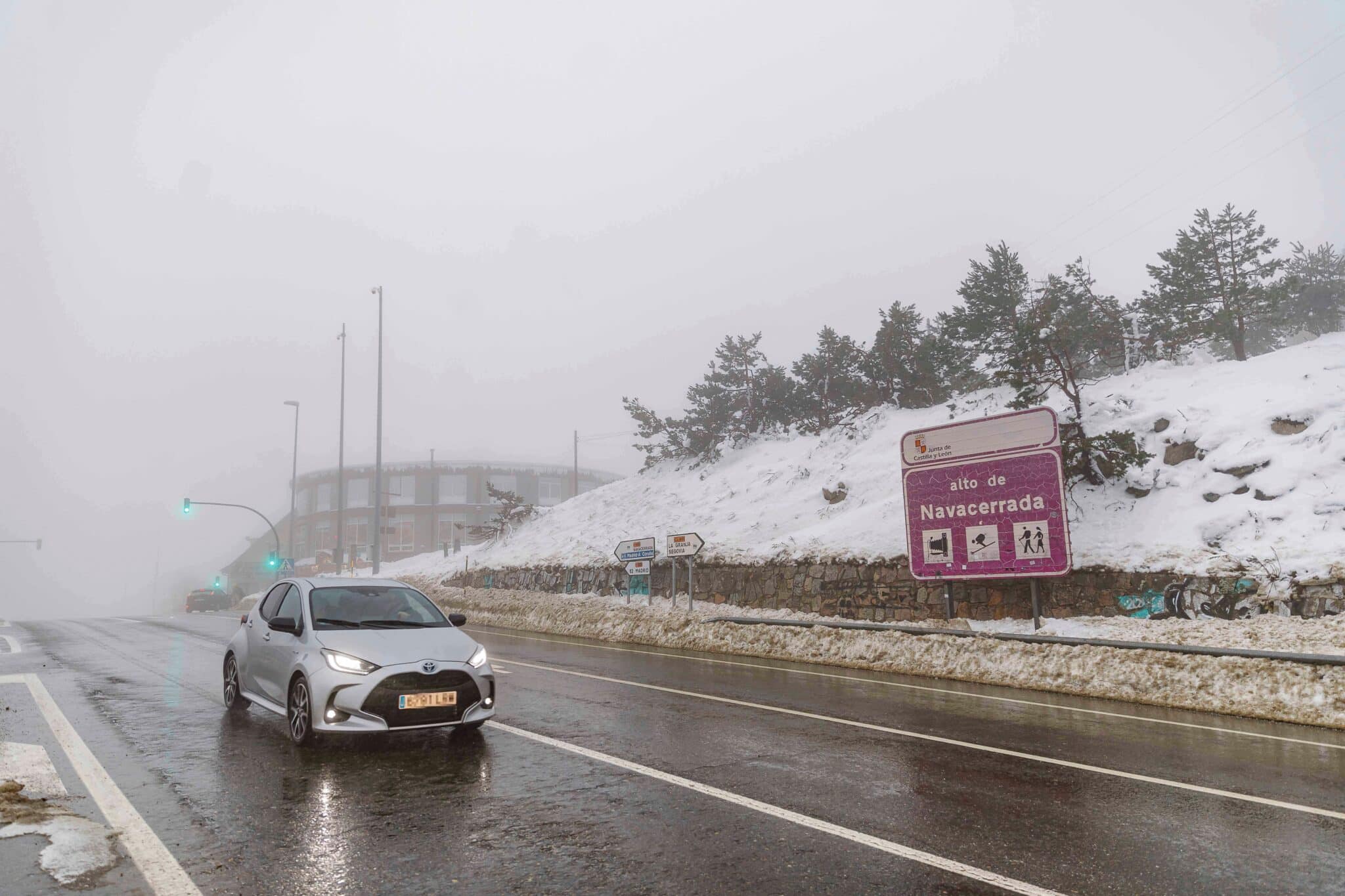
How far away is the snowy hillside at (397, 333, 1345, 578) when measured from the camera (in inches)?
601

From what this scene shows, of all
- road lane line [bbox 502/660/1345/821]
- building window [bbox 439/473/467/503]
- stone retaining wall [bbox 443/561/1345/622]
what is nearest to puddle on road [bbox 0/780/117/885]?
road lane line [bbox 502/660/1345/821]

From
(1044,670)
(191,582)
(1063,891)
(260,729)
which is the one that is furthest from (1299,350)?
(191,582)

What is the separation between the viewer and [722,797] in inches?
224

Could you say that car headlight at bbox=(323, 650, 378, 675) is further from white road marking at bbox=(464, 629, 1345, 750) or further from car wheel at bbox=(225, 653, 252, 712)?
white road marking at bbox=(464, 629, 1345, 750)

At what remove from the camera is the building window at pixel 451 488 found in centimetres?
9638

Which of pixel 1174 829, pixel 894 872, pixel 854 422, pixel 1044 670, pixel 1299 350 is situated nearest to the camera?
pixel 894 872

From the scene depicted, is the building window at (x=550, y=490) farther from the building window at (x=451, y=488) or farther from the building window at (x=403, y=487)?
the building window at (x=403, y=487)

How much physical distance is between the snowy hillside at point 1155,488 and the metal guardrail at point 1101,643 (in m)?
3.59

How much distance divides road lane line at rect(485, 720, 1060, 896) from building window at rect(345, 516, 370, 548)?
95.7 m

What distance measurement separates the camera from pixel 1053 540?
1483 centimetres

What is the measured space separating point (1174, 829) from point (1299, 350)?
23.5m

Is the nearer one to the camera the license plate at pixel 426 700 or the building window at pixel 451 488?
the license plate at pixel 426 700

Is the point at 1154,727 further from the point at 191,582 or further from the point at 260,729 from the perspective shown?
the point at 191,582

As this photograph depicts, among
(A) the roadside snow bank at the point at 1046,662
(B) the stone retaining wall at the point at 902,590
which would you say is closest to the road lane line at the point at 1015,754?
(A) the roadside snow bank at the point at 1046,662
